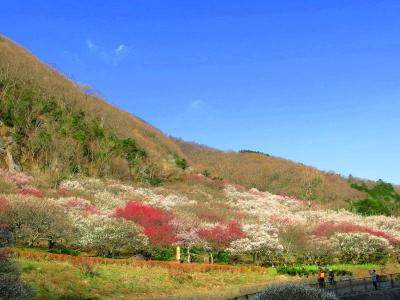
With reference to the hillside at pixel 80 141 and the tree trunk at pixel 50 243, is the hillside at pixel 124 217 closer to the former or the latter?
the tree trunk at pixel 50 243

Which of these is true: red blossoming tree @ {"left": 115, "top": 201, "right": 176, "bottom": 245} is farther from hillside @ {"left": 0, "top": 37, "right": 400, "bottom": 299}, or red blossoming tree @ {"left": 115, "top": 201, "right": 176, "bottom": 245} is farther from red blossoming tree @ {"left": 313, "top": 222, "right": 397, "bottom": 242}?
red blossoming tree @ {"left": 313, "top": 222, "right": 397, "bottom": 242}

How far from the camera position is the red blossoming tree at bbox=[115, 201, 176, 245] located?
40.2 metres

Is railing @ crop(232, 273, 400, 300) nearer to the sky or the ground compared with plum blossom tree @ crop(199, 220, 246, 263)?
nearer to the ground

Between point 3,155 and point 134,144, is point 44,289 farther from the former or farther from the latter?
point 134,144

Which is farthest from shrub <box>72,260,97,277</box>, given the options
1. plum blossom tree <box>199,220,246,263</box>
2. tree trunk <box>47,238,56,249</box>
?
plum blossom tree <box>199,220,246,263</box>

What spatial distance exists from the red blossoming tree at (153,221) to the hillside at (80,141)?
19750 millimetres

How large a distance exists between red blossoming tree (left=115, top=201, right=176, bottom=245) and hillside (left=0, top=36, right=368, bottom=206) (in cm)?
1975

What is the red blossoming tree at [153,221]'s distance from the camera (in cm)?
4016

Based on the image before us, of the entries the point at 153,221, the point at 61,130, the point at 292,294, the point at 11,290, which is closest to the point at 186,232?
the point at 153,221

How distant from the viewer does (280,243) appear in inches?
1815

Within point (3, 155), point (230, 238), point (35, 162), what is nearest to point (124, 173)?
point (35, 162)

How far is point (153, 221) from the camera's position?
4272 cm

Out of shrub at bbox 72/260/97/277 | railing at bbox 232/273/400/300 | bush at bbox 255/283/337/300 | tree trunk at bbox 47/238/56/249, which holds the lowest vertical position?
bush at bbox 255/283/337/300

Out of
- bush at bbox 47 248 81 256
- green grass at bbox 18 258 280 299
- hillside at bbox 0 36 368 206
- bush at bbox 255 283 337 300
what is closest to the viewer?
bush at bbox 255 283 337 300
